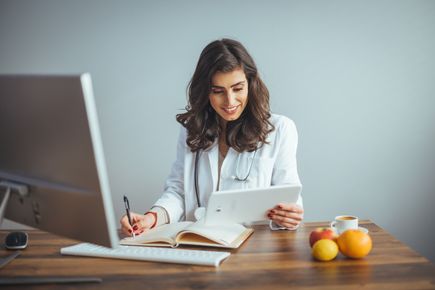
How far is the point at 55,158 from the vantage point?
1399 millimetres

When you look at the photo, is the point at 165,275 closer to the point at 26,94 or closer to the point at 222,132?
the point at 26,94

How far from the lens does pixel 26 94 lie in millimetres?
1391

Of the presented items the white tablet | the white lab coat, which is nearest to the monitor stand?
the white tablet

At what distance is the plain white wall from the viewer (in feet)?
11.3

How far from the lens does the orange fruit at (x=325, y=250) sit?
5.52ft

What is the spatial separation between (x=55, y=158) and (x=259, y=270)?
0.67 meters

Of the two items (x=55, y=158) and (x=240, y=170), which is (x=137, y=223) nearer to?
(x=240, y=170)

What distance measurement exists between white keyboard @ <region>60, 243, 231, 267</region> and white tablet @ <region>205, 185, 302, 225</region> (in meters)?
0.22

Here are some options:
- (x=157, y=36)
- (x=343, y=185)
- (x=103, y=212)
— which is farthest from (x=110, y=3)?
(x=103, y=212)

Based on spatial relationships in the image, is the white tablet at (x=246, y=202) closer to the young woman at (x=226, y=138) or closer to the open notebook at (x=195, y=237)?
the open notebook at (x=195, y=237)

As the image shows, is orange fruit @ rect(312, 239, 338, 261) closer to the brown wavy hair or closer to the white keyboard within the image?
the white keyboard

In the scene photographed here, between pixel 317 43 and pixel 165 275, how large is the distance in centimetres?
224

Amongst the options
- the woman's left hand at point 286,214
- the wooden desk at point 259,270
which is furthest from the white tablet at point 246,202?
the wooden desk at point 259,270

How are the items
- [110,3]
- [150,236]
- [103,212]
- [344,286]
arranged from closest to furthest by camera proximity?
1. [103,212]
2. [344,286]
3. [150,236]
4. [110,3]
